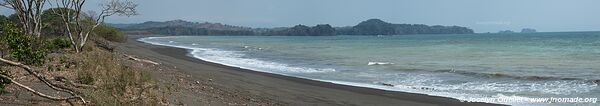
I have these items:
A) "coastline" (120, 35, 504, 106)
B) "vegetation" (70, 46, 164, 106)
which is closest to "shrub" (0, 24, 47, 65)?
"vegetation" (70, 46, 164, 106)

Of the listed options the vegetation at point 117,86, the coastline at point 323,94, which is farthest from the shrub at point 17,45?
the coastline at point 323,94

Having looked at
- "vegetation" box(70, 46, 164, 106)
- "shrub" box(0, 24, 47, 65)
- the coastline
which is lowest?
the coastline

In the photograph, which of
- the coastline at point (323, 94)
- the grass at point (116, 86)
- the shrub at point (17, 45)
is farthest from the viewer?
the coastline at point (323, 94)

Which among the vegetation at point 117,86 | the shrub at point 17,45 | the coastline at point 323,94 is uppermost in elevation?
the shrub at point 17,45

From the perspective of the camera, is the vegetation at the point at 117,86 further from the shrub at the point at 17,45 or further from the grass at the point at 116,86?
the shrub at the point at 17,45

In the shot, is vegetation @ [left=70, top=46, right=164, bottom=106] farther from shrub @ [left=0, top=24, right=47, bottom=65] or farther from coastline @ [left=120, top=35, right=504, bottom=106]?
coastline @ [left=120, top=35, right=504, bottom=106]

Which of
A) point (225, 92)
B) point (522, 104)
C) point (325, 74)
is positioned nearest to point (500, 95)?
point (522, 104)

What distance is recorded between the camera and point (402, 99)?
1488 cm

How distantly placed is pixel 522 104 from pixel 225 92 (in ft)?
23.1

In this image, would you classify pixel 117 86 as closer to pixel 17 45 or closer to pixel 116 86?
pixel 116 86

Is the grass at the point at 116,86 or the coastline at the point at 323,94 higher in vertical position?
the grass at the point at 116,86

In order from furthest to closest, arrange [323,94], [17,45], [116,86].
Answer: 1. [323,94]
2. [17,45]
3. [116,86]

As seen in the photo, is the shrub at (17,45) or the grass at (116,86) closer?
the grass at (116,86)

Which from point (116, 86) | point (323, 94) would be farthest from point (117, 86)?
point (323, 94)
